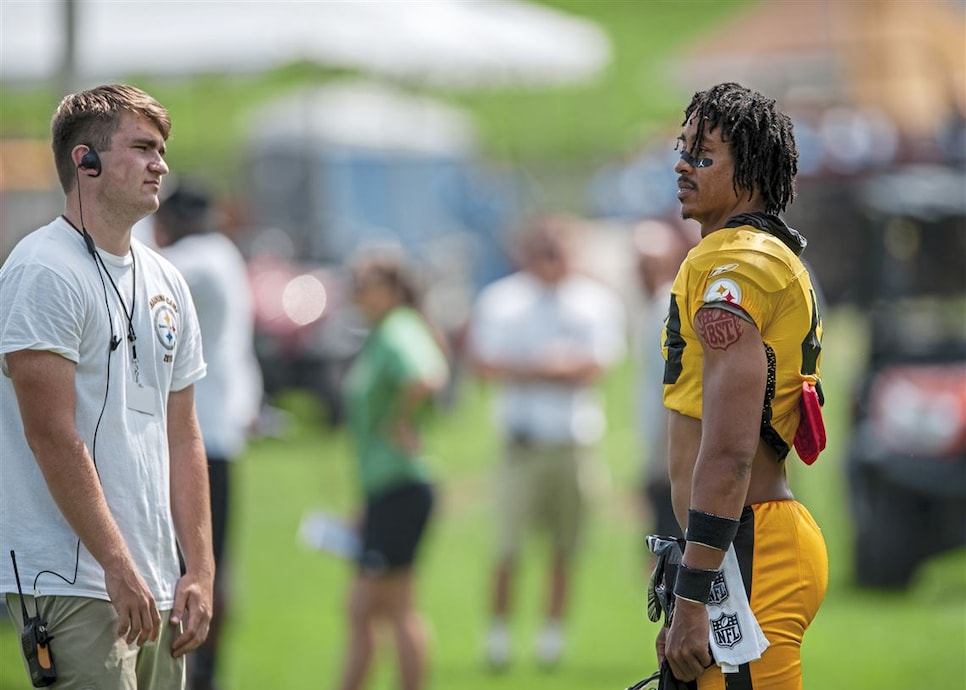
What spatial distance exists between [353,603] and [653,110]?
163 ft

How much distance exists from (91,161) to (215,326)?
2920 mm

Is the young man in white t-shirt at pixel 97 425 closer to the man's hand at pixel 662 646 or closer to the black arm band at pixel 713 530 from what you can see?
the man's hand at pixel 662 646

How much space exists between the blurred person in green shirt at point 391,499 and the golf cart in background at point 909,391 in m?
3.38

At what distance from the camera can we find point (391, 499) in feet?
21.9

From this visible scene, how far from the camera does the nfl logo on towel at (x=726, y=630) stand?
3277 mm

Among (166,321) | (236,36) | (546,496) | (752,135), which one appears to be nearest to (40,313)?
(166,321)

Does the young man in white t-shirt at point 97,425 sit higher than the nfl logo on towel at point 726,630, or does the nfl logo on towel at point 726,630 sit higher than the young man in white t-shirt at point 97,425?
the young man in white t-shirt at point 97,425

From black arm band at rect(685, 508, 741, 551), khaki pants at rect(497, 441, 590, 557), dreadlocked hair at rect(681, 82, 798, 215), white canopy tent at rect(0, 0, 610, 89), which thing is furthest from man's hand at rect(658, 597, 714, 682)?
white canopy tent at rect(0, 0, 610, 89)

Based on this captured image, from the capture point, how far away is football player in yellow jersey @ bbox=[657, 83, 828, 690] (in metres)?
3.24

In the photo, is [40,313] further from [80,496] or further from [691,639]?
[691,639]

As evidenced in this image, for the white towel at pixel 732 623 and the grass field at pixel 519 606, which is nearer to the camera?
the white towel at pixel 732 623

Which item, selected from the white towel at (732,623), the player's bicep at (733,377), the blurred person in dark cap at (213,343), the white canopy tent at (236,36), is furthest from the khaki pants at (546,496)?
the white canopy tent at (236,36)

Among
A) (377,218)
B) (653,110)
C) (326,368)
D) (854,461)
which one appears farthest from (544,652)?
(653,110)

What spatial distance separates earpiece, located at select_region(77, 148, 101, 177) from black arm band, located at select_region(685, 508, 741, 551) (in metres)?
1.70
